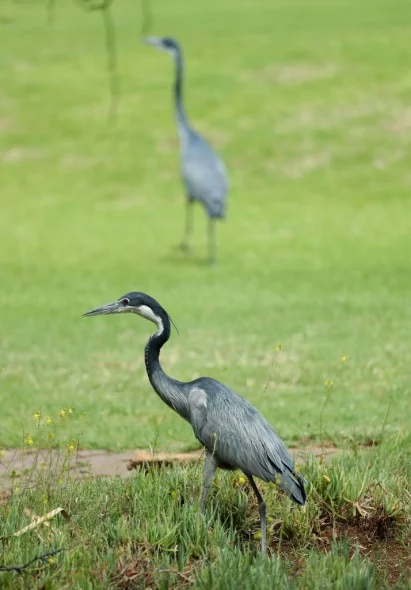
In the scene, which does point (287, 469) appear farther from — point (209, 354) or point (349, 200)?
point (349, 200)

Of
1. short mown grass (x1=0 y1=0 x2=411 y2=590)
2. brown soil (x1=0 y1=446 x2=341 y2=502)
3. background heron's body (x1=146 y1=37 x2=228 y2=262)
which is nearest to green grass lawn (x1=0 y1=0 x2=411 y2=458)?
short mown grass (x1=0 y1=0 x2=411 y2=590)

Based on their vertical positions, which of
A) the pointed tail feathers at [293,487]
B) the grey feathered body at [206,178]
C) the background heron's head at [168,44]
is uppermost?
the pointed tail feathers at [293,487]

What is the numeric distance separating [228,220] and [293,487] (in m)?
14.3

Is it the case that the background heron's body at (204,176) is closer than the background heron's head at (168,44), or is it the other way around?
the background heron's body at (204,176)

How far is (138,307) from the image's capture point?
637 centimetres

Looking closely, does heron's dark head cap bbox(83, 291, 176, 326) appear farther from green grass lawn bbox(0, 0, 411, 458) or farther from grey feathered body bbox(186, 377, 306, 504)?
green grass lawn bbox(0, 0, 411, 458)

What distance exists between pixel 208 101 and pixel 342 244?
9.12 m

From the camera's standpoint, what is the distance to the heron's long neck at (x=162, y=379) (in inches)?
245

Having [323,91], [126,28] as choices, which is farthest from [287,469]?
[126,28]

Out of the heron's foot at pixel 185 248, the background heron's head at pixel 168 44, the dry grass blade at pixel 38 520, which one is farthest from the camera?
the background heron's head at pixel 168 44

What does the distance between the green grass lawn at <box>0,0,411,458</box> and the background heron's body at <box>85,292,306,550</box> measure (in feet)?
4.07

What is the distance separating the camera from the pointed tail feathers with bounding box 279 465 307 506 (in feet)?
19.0

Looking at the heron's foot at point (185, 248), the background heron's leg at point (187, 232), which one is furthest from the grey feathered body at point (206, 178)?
the heron's foot at point (185, 248)

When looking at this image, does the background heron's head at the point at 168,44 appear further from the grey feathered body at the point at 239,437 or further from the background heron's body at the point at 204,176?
the grey feathered body at the point at 239,437
